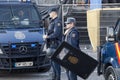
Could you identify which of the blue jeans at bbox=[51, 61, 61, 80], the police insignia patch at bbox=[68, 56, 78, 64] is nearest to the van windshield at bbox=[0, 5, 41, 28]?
the blue jeans at bbox=[51, 61, 61, 80]

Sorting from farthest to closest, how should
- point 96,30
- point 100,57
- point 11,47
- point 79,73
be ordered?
point 96,30, point 11,47, point 100,57, point 79,73

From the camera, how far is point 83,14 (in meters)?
19.3

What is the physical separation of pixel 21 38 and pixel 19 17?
105 cm

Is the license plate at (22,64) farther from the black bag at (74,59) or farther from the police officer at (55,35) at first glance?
the black bag at (74,59)

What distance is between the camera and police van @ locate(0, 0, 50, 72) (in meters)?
11.7

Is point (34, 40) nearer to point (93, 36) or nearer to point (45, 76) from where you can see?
point (45, 76)

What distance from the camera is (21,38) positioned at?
39.2 feet

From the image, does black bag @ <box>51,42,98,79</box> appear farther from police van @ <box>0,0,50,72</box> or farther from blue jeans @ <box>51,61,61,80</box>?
police van @ <box>0,0,50,72</box>

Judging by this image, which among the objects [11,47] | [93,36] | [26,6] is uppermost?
[26,6]

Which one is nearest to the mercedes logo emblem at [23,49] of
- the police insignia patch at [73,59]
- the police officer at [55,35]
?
the police officer at [55,35]

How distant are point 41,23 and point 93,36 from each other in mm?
5657

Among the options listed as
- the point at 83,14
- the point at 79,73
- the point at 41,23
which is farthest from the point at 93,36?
the point at 79,73

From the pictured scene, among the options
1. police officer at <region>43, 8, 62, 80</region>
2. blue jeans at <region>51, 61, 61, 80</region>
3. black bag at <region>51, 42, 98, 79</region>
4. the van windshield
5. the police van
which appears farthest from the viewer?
the van windshield

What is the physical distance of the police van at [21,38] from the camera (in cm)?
1167
